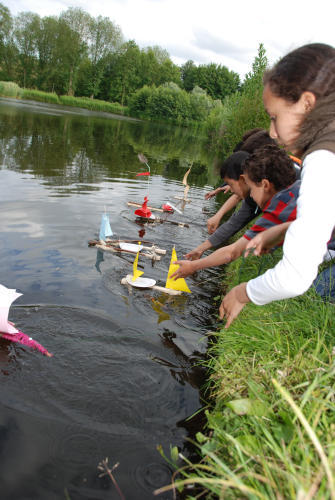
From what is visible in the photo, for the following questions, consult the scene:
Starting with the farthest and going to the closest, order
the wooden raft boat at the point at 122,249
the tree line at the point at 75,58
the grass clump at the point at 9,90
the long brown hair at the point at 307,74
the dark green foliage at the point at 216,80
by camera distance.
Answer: the dark green foliage at the point at 216,80 → the tree line at the point at 75,58 → the grass clump at the point at 9,90 → the wooden raft boat at the point at 122,249 → the long brown hair at the point at 307,74

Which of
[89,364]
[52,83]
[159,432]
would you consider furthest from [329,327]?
[52,83]

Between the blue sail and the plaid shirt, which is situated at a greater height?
the plaid shirt

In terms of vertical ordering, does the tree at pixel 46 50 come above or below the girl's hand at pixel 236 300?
above

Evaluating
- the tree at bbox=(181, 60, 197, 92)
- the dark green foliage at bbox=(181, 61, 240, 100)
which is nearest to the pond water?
the dark green foliage at bbox=(181, 61, 240, 100)

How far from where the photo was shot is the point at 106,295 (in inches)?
159

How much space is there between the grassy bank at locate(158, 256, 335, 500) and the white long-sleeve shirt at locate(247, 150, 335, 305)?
41cm

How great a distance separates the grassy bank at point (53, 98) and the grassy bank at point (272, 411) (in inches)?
1841

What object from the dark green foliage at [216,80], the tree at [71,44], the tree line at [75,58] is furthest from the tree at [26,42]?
the dark green foliage at [216,80]

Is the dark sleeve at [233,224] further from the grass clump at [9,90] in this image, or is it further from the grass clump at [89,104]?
the grass clump at [89,104]

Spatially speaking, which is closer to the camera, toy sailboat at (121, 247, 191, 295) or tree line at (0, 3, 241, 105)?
toy sailboat at (121, 247, 191, 295)

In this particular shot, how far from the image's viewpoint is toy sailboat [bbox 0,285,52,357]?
281 cm

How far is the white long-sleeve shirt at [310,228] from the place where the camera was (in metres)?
1.41

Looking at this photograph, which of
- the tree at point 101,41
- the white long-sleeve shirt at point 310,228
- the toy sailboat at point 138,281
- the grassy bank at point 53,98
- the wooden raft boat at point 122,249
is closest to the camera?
the white long-sleeve shirt at point 310,228

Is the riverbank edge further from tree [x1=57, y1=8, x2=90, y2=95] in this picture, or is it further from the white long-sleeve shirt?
the white long-sleeve shirt
